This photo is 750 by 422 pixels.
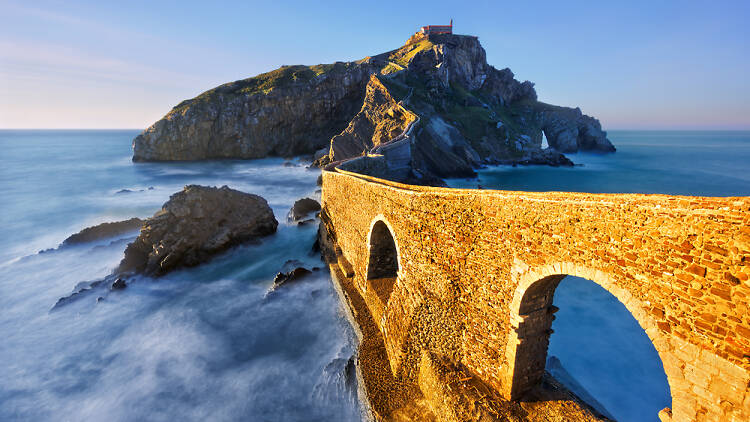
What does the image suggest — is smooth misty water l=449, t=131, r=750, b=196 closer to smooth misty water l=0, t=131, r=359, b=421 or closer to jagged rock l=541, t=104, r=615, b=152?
jagged rock l=541, t=104, r=615, b=152

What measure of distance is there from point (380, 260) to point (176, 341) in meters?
9.32

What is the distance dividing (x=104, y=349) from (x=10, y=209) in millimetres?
36598

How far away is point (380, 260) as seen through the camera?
13891 mm

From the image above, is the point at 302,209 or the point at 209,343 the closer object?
the point at 209,343

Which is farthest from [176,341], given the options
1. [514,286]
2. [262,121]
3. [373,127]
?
[262,121]

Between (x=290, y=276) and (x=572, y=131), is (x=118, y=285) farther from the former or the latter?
(x=572, y=131)

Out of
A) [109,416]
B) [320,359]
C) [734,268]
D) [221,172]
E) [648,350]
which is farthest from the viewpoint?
[221,172]

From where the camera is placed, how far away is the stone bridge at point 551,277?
4.30 m

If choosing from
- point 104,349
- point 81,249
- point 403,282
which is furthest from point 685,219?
point 81,249

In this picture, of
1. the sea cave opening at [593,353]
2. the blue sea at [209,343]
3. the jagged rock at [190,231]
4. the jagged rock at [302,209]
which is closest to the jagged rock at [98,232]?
the blue sea at [209,343]

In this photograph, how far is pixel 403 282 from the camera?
1084cm

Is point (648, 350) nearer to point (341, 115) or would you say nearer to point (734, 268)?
point (734, 268)

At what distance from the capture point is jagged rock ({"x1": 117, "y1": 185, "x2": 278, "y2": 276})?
19.2 metres

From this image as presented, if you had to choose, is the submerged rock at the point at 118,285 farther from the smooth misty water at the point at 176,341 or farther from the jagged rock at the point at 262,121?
the jagged rock at the point at 262,121
